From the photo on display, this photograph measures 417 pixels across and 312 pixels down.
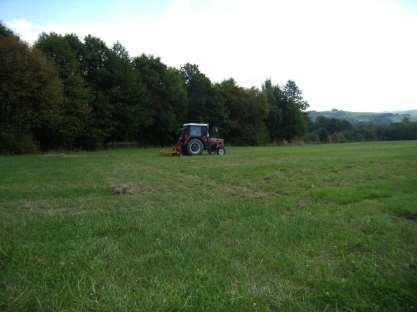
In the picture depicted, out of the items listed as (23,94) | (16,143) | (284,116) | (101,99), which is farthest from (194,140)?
(284,116)

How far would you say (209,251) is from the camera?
3734mm

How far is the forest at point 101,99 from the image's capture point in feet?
72.8

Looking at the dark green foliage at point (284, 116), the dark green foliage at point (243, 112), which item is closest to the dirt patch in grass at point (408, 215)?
the dark green foliage at point (243, 112)

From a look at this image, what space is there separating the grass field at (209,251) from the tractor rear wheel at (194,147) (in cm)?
1348

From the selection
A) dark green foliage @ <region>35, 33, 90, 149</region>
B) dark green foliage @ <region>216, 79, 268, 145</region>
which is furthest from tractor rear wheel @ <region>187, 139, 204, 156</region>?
dark green foliage @ <region>216, 79, 268, 145</region>

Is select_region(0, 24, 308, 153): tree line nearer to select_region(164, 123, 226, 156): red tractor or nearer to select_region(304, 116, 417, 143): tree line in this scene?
select_region(164, 123, 226, 156): red tractor

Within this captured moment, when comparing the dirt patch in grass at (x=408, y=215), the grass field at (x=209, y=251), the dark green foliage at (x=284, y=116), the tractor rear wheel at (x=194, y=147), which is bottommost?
the dirt patch in grass at (x=408, y=215)

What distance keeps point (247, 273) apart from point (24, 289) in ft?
6.84

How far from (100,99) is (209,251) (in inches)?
1133

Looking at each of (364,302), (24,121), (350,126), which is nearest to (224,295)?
(364,302)

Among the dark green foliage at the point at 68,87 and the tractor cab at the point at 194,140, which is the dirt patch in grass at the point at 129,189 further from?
the dark green foliage at the point at 68,87

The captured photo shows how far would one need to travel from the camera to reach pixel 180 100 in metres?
37.4

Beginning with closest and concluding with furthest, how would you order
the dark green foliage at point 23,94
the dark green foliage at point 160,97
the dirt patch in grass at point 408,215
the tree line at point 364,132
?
the dirt patch in grass at point 408,215 → the dark green foliage at point 23,94 → the dark green foliage at point 160,97 → the tree line at point 364,132

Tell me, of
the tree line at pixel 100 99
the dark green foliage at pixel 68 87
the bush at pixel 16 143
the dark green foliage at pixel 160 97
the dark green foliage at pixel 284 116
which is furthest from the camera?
the dark green foliage at pixel 284 116
